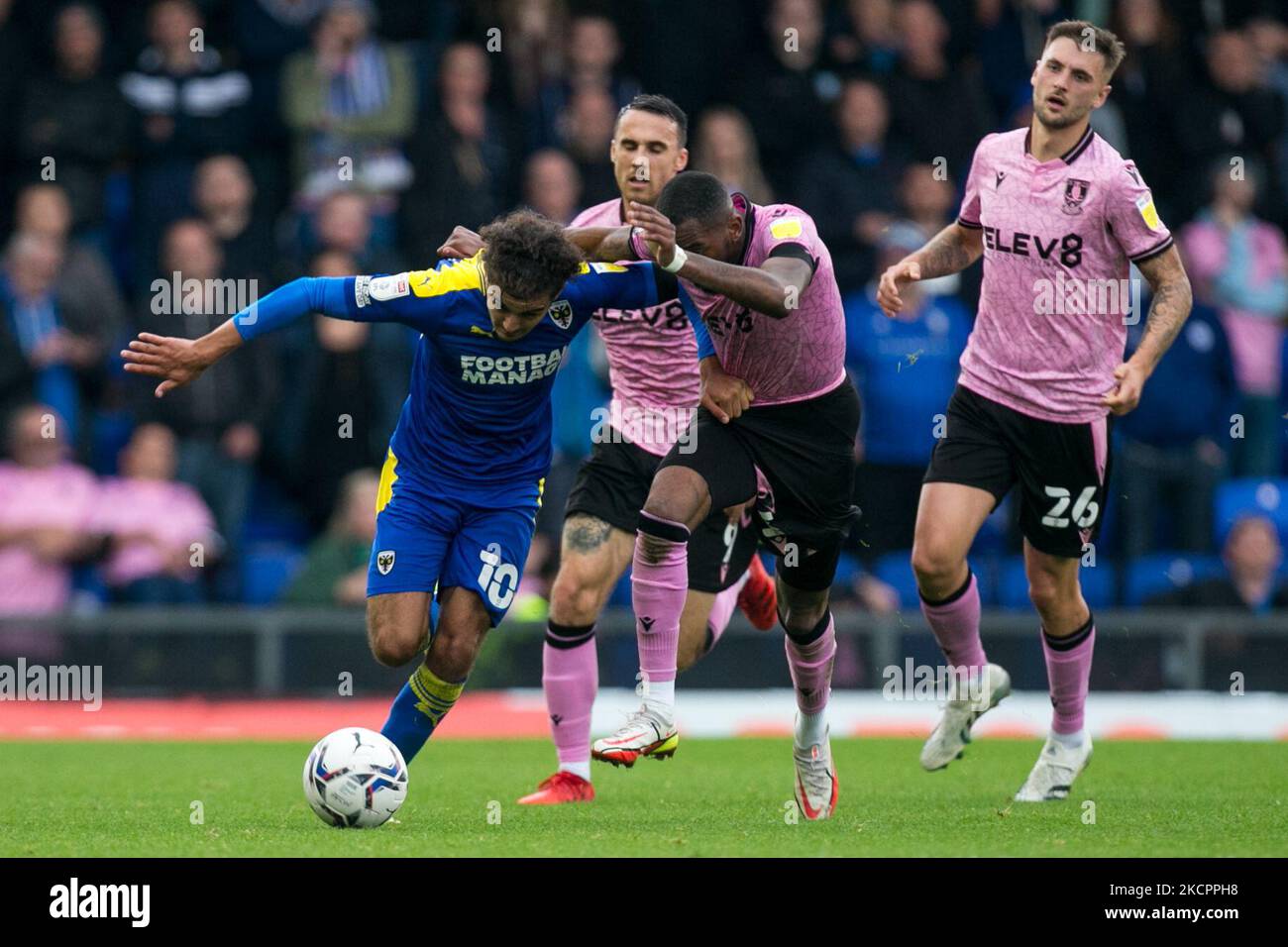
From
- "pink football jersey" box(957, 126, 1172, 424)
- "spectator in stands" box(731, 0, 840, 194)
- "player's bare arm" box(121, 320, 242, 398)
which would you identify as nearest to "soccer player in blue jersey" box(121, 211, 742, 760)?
"player's bare arm" box(121, 320, 242, 398)

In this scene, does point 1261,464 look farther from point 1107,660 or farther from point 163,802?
point 163,802

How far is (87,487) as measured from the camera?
44.8ft

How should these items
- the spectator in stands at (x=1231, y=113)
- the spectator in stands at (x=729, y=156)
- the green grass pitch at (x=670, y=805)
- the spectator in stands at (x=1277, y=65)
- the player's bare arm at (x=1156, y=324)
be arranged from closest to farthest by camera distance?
the green grass pitch at (x=670, y=805) → the player's bare arm at (x=1156, y=324) → the spectator in stands at (x=729, y=156) → the spectator in stands at (x=1231, y=113) → the spectator in stands at (x=1277, y=65)

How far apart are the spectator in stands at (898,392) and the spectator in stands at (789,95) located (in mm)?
1464

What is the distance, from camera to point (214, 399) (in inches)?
555

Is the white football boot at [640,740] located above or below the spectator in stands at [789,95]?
below

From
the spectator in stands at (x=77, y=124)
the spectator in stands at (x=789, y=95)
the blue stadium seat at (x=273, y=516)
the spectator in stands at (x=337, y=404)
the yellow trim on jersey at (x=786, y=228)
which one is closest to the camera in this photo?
the yellow trim on jersey at (x=786, y=228)

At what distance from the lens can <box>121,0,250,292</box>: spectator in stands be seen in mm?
14875

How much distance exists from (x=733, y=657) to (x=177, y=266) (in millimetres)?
4531

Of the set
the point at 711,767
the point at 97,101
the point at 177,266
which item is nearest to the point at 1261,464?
the point at 711,767

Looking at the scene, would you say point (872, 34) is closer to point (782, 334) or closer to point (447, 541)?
point (782, 334)

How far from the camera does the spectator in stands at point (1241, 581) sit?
13383 millimetres

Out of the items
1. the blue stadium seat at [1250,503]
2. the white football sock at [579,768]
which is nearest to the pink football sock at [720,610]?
the white football sock at [579,768]

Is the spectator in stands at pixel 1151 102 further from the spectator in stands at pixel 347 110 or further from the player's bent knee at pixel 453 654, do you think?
the player's bent knee at pixel 453 654
